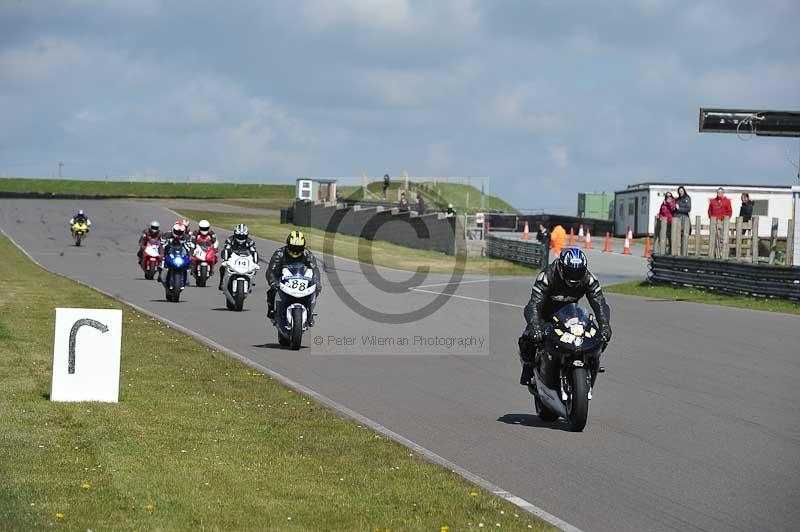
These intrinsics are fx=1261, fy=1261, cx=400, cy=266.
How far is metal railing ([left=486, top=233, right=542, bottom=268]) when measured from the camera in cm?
4400

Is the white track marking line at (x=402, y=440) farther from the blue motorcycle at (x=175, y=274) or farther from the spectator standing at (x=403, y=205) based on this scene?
the spectator standing at (x=403, y=205)

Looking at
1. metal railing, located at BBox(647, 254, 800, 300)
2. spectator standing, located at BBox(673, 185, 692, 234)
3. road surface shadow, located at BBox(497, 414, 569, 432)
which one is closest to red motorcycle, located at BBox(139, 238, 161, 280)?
metal railing, located at BBox(647, 254, 800, 300)

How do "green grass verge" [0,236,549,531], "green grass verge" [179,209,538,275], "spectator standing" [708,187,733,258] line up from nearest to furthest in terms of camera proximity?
1. "green grass verge" [0,236,549,531]
2. "spectator standing" [708,187,733,258]
3. "green grass verge" [179,209,538,275]

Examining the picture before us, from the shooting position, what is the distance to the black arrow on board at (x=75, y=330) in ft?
36.4

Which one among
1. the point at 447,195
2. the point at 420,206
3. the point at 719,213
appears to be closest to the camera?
the point at 719,213

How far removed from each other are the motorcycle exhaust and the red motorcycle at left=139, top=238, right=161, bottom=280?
2382 cm

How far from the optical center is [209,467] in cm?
847

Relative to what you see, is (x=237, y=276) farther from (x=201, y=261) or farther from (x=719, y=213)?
(x=719, y=213)

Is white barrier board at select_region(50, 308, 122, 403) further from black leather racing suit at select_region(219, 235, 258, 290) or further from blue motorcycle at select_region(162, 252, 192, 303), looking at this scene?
blue motorcycle at select_region(162, 252, 192, 303)

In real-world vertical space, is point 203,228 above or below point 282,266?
above

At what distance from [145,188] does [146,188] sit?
3.6 inches

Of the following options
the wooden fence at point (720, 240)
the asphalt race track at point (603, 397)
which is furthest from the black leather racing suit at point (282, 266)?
the wooden fence at point (720, 240)

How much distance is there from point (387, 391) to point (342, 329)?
25.7ft

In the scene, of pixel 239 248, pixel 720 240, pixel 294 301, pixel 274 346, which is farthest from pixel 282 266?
pixel 720 240
